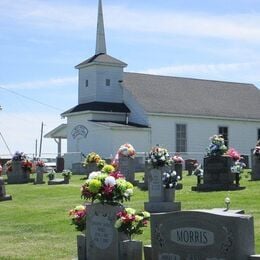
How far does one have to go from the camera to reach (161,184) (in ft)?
63.0

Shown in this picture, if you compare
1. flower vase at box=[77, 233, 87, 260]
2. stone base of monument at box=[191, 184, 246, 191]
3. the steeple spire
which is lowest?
flower vase at box=[77, 233, 87, 260]

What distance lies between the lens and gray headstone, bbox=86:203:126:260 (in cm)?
1088

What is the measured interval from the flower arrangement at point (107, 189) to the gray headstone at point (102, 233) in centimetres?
14

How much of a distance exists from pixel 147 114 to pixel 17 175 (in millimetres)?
13958

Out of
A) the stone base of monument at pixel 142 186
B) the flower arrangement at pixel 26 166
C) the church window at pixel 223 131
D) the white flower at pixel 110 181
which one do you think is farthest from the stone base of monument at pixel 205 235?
the church window at pixel 223 131

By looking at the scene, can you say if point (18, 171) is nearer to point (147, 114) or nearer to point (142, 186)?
point (142, 186)

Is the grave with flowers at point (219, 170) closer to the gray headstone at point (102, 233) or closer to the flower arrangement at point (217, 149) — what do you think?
the flower arrangement at point (217, 149)

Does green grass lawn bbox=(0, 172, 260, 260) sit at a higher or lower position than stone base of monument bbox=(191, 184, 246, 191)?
lower

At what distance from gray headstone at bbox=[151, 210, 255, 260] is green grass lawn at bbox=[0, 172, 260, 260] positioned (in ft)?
9.28

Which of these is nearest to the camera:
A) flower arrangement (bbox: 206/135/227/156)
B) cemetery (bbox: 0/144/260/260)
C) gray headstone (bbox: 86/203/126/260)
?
cemetery (bbox: 0/144/260/260)

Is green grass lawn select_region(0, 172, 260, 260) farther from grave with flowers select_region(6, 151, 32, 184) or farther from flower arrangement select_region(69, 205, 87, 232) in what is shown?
grave with flowers select_region(6, 151, 32, 184)

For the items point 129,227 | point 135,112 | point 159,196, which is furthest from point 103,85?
point 129,227

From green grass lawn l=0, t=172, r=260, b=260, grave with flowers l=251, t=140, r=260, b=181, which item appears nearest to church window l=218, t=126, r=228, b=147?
green grass lawn l=0, t=172, r=260, b=260

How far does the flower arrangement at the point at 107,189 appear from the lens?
36.3 ft
